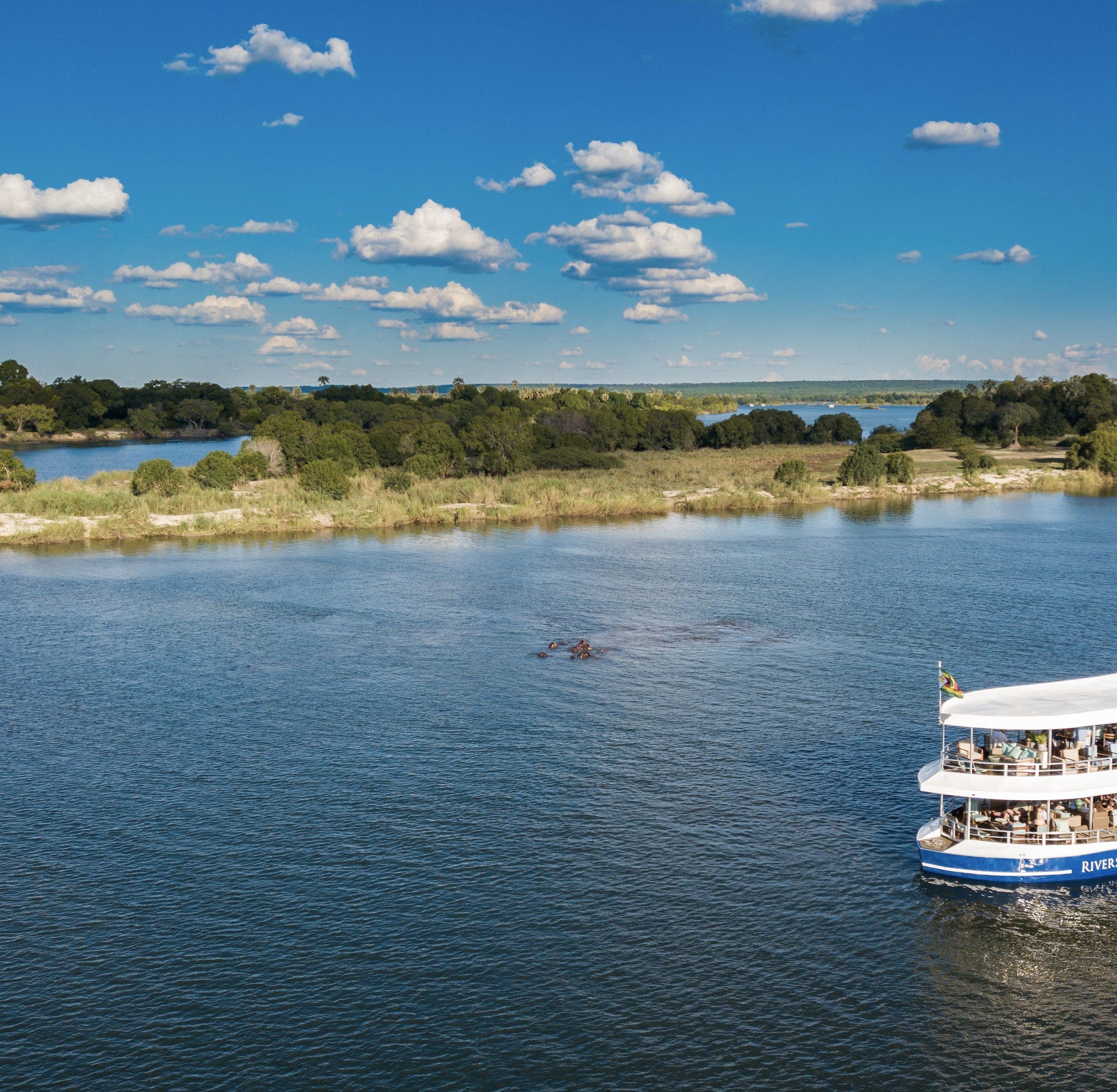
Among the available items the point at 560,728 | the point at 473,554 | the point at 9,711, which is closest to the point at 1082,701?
the point at 560,728

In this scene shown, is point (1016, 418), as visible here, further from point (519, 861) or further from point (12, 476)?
point (519, 861)

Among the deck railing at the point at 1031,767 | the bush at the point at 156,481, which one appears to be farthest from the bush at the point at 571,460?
the deck railing at the point at 1031,767

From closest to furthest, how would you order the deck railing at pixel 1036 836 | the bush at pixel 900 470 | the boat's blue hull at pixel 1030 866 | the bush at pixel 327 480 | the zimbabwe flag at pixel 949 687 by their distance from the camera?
the boat's blue hull at pixel 1030 866, the deck railing at pixel 1036 836, the zimbabwe flag at pixel 949 687, the bush at pixel 327 480, the bush at pixel 900 470

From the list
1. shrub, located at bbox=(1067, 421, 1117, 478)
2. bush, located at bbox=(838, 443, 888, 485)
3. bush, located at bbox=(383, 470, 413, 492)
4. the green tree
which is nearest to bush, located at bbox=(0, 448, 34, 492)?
bush, located at bbox=(383, 470, 413, 492)

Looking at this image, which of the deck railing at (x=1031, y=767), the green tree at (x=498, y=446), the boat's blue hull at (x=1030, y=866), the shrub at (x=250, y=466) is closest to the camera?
the boat's blue hull at (x=1030, y=866)

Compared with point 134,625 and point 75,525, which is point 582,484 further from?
point 134,625

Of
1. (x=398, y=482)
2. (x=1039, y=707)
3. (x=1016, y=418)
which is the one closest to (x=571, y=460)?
(x=398, y=482)

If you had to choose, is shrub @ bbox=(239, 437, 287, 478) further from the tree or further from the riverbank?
the tree

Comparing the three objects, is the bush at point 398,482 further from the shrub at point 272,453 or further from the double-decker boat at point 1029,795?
the double-decker boat at point 1029,795
